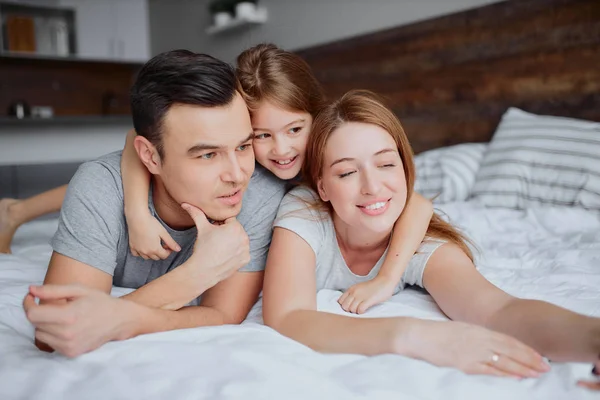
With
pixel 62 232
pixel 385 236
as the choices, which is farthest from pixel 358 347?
pixel 62 232

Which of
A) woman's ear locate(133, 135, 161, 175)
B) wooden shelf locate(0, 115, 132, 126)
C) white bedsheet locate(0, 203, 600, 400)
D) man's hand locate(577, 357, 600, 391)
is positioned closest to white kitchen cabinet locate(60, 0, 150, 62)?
wooden shelf locate(0, 115, 132, 126)

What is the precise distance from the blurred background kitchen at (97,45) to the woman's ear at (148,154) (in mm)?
2148

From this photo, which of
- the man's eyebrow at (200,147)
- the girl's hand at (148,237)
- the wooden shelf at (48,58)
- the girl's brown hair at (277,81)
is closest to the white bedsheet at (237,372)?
the girl's hand at (148,237)

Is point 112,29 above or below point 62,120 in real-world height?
above

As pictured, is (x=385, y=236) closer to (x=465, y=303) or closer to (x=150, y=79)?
(x=465, y=303)

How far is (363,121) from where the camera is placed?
1257mm

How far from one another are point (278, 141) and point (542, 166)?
45.7 inches

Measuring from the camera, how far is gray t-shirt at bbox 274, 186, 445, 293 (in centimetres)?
124

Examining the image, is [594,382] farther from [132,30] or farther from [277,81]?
[132,30]

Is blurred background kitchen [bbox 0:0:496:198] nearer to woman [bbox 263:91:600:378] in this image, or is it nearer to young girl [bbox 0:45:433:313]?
young girl [bbox 0:45:433:313]

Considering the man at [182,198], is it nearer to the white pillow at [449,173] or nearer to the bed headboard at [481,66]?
the white pillow at [449,173]

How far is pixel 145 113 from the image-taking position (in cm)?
117

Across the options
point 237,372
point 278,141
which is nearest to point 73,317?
point 237,372

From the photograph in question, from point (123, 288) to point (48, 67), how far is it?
466 cm
